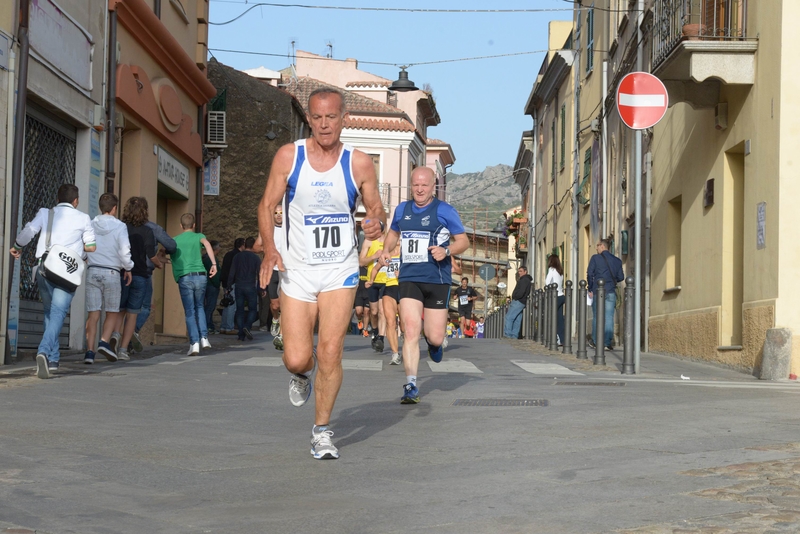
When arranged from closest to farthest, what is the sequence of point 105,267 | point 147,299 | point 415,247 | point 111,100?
point 415,247 < point 105,267 < point 147,299 < point 111,100

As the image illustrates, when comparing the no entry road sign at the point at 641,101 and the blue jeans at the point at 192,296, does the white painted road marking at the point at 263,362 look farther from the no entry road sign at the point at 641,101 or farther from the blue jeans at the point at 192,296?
the no entry road sign at the point at 641,101

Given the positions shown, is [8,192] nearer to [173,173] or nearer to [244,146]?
[173,173]

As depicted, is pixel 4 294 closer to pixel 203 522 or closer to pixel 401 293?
pixel 401 293

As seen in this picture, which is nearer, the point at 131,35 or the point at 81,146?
the point at 81,146

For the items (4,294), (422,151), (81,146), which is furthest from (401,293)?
(422,151)

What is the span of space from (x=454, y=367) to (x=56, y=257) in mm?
4957

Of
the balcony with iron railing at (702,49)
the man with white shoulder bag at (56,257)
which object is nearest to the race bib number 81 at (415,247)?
the man with white shoulder bag at (56,257)

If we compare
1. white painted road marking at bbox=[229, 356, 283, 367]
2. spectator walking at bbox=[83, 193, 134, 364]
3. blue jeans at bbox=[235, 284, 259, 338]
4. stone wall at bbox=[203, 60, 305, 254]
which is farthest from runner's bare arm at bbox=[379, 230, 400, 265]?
stone wall at bbox=[203, 60, 305, 254]

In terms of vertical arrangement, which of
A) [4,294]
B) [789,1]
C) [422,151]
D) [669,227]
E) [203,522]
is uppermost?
[422,151]

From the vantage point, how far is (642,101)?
13102mm

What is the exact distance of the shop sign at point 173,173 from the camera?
20.1 metres

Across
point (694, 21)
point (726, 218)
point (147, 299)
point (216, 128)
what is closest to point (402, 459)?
point (147, 299)

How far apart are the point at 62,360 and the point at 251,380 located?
3101 mm

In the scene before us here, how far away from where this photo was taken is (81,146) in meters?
15.9
